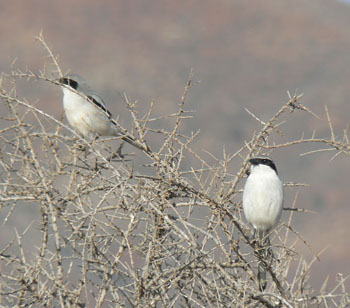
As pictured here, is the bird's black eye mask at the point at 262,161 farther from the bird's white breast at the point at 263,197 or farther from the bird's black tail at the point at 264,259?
the bird's black tail at the point at 264,259

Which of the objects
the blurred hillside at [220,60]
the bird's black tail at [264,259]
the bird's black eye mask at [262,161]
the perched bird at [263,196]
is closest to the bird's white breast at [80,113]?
the perched bird at [263,196]

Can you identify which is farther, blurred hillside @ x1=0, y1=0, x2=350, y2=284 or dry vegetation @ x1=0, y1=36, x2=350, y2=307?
blurred hillside @ x1=0, y1=0, x2=350, y2=284

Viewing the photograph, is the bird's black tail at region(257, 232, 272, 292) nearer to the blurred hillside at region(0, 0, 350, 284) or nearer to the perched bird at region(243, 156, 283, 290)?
the perched bird at region(243, 156, 283, 290)

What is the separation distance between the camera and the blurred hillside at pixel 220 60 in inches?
1130

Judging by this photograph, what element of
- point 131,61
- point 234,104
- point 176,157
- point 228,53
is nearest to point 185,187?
point 176,157

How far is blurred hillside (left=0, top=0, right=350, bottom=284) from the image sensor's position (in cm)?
2870

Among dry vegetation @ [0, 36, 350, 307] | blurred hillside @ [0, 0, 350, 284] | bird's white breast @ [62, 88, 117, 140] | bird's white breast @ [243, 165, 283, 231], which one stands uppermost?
blurred hillside @ [0, 0, 350, 284]

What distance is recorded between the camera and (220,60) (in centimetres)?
3838

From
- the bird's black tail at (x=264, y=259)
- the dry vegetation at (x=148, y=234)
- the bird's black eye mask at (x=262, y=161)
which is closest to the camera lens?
the dry vegetation at (x=148, y=234)

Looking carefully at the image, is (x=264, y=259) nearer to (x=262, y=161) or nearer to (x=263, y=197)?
(x=262, y=161)

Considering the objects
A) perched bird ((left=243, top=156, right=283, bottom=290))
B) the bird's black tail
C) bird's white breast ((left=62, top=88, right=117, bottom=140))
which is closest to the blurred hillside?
bird's white breast ((left=62, top=88, right=117, bottom=140))

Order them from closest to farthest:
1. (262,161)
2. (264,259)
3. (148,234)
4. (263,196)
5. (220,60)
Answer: (148,234)
(264,259)
(262,161)
(263,196)
(220,60)

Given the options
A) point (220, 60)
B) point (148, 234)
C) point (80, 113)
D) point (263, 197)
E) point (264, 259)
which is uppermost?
point (220, 60)

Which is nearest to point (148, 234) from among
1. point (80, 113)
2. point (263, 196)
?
point (263, 196)
